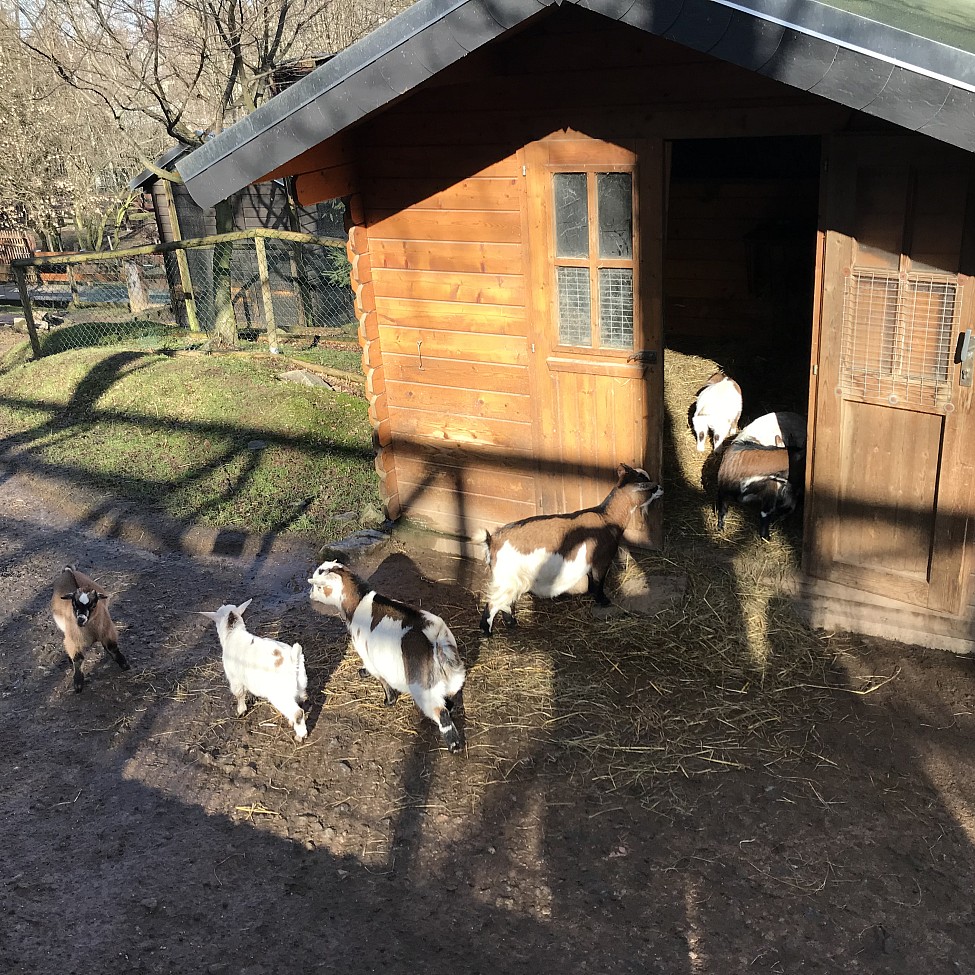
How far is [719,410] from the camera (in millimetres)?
7371

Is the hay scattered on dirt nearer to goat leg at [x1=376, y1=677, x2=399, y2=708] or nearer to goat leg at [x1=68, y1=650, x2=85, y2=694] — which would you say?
goat leg at [x1=376, y1=677, x2=399, y2=708]

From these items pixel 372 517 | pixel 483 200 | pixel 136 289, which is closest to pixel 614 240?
pixel 483 200

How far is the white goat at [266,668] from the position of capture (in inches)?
192

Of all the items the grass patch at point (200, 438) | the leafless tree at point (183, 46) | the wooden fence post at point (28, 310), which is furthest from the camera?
the wooden fence post at point (28, 310)

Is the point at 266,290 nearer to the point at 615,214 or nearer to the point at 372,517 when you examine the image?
the point at 372,517

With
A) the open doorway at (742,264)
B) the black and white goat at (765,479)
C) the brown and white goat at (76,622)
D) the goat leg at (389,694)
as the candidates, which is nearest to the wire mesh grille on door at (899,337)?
the black and white goat at (765,479)

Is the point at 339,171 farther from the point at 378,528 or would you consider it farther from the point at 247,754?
the point at 247,754

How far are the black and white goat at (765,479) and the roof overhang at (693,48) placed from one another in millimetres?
2645

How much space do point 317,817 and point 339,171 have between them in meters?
4.02

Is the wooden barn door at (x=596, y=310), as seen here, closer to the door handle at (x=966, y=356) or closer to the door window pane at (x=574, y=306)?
the door window pane at (x=574, y=306)

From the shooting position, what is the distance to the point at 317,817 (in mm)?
4539

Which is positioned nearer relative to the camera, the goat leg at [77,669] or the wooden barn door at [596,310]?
the wooden barn door at [596,310]

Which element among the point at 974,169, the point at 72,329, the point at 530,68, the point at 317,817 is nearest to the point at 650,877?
the point at 317,817

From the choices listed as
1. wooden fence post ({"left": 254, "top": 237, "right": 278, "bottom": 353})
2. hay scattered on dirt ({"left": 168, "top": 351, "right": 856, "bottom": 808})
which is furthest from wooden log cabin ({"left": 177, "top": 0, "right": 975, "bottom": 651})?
wooden fence post ({"left": 254, "top": 237, "right": 278, "bottom": 353})
